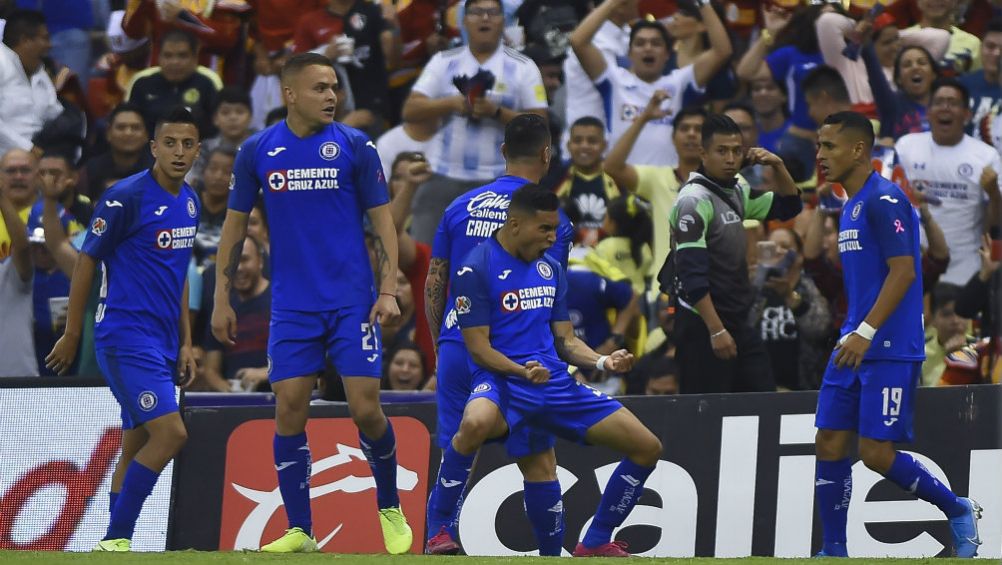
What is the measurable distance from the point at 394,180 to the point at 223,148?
5.56ft

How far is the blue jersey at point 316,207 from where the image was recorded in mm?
8875

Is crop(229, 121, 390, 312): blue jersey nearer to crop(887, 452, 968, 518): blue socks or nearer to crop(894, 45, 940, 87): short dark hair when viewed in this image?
crop(887, 452, 968, 518): blue socks

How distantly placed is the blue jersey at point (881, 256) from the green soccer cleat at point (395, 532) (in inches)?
102

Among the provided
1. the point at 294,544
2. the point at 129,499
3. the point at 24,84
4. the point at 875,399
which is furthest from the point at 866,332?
the point at 24,84

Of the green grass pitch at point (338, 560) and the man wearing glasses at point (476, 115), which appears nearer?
the green grass pitch at point (338, 560)

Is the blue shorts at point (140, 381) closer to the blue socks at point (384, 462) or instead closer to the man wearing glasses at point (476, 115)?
the blue socks at point (384, 462)

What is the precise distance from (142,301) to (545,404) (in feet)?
7.49

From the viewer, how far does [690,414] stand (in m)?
10.7

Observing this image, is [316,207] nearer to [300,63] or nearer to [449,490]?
[300,63]

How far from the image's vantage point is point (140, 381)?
9000 millimetres

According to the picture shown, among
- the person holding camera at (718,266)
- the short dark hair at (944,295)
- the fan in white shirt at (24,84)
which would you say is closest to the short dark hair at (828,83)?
the short dark hair at (944,295)

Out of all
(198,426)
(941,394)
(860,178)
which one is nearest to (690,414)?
(941,394)

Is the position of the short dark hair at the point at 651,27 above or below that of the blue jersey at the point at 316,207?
above

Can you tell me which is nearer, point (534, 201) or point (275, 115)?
point (534, 201)
